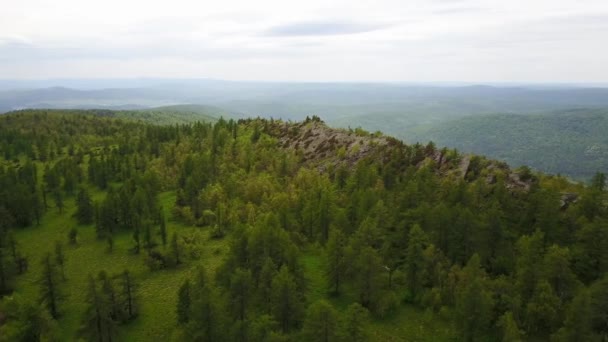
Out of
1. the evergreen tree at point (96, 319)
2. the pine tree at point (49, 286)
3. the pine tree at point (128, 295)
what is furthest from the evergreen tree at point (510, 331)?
the pine tree at point (49, 286)

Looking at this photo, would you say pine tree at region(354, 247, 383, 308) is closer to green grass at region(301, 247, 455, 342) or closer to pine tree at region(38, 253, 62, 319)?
green grass at region(301, 247, 455, 342)

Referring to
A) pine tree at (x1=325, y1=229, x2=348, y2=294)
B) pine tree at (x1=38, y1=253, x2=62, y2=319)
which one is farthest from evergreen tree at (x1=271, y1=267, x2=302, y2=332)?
pine tree at (x1=38, y1=253, x2=62, y2=319)

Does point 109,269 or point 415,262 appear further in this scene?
point 109,269

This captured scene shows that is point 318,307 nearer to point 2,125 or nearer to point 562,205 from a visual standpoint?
point 562,205

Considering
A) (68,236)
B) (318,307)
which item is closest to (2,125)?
(68,236)

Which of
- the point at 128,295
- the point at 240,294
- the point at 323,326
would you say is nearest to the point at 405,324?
the point at 323,326

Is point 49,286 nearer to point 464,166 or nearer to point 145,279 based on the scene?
point 145,279

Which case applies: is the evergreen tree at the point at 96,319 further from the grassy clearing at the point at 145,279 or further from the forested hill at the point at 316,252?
the grassy clearing at the point at 145,279
